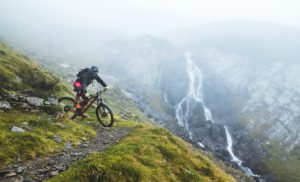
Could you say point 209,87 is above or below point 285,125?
above

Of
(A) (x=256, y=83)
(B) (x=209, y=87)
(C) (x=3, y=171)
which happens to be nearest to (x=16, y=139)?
(C) (x=3, y=171)

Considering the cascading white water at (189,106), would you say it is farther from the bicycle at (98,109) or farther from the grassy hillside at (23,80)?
the bicycle at (98,109)

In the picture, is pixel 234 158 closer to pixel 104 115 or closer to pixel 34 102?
pixel 104 115

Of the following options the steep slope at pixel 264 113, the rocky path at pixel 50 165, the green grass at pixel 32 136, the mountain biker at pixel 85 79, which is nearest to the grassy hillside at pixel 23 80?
the mountain biker at pixel 85 79

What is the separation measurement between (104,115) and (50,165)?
9.32 m

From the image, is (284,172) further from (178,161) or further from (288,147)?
(178,161)

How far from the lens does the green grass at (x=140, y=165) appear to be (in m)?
10.8

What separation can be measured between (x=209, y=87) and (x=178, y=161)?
556ft

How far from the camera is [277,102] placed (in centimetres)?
16262

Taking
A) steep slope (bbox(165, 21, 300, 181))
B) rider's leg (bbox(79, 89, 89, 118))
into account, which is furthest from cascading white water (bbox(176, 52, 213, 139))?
rider's leg (bbox(79, 89, 89, 118))

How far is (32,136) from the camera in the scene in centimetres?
1392

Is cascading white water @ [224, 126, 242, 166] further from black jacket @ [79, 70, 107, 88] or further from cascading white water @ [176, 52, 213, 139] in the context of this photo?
black jacket @ [79, 70, 107, 88]

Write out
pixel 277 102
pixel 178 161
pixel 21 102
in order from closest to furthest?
pixel 178 161, pixel 21 102, pixel 277 102

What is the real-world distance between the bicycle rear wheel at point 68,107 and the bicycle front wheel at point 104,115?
1.69 m
